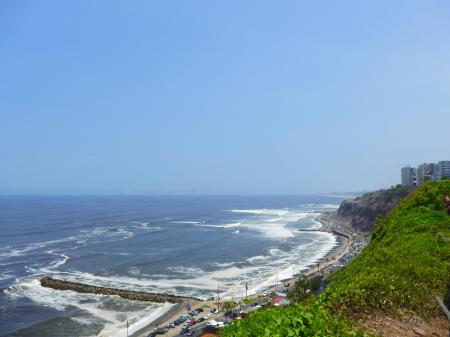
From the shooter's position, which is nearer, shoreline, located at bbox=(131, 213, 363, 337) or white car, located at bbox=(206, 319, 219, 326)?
white car, located at bbox=(206, 319, 219, 326)

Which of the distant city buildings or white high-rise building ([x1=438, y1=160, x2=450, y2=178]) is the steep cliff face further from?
white high-rise building ([x1=438, y1=160, x2=450, y2=178])

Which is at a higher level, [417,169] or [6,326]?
[417,169]

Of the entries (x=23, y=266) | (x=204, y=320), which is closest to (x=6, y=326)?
(x=204, y=320)

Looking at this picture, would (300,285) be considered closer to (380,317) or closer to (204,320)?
(204,320)

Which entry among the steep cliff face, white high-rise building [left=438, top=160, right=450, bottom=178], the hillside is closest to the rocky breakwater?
the hillside

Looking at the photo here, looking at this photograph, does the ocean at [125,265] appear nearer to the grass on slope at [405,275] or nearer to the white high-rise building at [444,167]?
the grass on slope at [405,275]

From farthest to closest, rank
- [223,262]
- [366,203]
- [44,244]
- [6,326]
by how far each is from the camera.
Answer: [366,203], [44,244], [223,262], [6,326]
